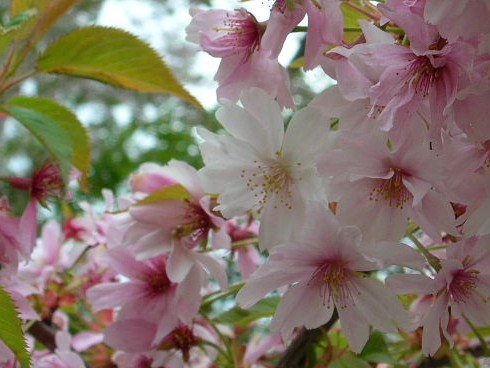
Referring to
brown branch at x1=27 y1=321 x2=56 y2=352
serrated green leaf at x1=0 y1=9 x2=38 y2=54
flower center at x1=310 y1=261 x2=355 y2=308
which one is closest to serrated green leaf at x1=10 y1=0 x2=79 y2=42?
serrated green leaf at x1=0 y1=9 x2=38 y2=54

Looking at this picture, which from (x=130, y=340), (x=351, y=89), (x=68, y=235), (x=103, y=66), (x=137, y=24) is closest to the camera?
(x=351, y=89)

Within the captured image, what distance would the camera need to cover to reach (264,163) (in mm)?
715

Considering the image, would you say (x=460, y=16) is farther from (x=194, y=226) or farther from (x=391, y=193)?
(x=194, y=226)

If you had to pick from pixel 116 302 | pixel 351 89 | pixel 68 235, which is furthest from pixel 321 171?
pixel 68 235

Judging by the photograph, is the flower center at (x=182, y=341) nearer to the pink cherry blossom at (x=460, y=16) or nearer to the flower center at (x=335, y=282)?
the flower center at (x=335, y=282)

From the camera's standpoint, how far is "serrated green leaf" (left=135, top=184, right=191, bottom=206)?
82cm

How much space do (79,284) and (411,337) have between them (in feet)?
1.45

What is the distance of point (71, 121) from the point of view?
0.82 metres

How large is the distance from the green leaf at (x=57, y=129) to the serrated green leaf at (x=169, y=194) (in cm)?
7

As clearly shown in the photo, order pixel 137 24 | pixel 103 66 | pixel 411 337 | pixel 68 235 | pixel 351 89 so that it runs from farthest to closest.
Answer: pixel 137 24 → pixel 68 235 → pixel 411 337 → pixel 103 66 → pixel 351 89

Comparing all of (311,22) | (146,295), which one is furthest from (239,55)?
(146,295)

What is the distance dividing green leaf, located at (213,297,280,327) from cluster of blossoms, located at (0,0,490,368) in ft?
0.32

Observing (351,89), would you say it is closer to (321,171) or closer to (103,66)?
(321,171)

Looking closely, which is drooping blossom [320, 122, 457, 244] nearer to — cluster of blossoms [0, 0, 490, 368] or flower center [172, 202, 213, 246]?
cluster of blossoms [0, 0, 490, 368]
